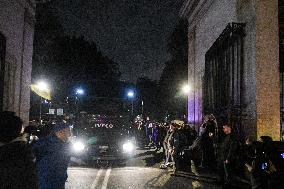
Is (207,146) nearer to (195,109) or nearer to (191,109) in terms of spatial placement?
(195,109)

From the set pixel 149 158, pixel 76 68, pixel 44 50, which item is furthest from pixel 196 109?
pixel 76 68

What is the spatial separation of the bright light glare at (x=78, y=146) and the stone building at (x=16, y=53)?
14.7ft

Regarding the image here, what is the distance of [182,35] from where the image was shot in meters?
54.8

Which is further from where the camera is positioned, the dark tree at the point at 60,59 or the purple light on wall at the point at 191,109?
the dark tree at the point at 60,59

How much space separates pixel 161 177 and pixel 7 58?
10682mm

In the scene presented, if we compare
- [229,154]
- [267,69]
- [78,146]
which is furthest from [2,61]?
[229,154]

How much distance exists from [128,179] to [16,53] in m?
12.2

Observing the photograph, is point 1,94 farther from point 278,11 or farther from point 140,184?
point 278,11

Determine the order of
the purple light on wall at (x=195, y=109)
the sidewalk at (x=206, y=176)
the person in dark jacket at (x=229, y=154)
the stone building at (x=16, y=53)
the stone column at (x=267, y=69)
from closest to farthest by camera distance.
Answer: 1. the person in dark jacket at (x=229, y=154)
2. the sidewalk at (x=206, y=176)
3. the stone column at (x=267, y=69)
4. the stone building at (x=16, y=53)
5. the purple light on wall at (x=195, y=109)

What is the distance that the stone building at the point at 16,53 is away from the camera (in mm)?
19969

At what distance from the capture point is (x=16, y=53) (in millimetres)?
22609

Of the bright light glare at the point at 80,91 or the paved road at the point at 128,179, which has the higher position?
the bright light glare at the point at 80,91

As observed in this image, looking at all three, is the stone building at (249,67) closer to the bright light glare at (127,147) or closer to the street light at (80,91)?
the bright light glare at (127,147)

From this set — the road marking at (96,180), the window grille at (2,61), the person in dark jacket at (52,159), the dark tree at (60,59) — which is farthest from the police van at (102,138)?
the dark tree at (60,59)
